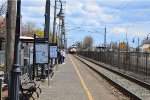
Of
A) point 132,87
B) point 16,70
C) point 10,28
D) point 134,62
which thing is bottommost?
point 132,87

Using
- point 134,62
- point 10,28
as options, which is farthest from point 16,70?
point 134,62

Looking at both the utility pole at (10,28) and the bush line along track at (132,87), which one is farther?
the bush line along track at (132,87)

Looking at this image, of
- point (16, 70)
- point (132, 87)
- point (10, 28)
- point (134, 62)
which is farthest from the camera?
point (134, 62)

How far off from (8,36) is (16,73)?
5.24 m

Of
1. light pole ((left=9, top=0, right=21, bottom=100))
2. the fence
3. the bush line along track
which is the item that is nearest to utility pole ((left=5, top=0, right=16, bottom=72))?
light pole ((left=9, top=0, right=21, bottom=100))

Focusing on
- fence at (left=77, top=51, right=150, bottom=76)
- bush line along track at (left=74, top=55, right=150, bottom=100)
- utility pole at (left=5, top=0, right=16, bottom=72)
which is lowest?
bush line along track at (left=74, top=55, right=150, bottom=100)

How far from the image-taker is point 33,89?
1570 cm

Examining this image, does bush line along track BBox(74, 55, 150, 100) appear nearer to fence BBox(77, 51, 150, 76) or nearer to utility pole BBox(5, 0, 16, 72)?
fence BBox(77, 51, 150, 76)

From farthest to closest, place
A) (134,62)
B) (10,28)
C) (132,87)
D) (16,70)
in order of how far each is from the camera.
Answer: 1. (134,62)
2. (132,87)
3. (10,28)
4. (16,70)

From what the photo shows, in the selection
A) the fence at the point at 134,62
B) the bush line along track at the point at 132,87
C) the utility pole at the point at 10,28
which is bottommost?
the bush line along track at the point at 132,87

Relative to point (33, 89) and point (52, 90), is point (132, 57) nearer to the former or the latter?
point (52, 90)

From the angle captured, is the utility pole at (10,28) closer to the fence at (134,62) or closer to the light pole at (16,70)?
the light pole at (16,70)

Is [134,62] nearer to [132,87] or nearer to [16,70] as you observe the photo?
[132,87]

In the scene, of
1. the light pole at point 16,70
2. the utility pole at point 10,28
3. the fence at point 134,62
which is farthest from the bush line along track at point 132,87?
the light pole at point 16,70
